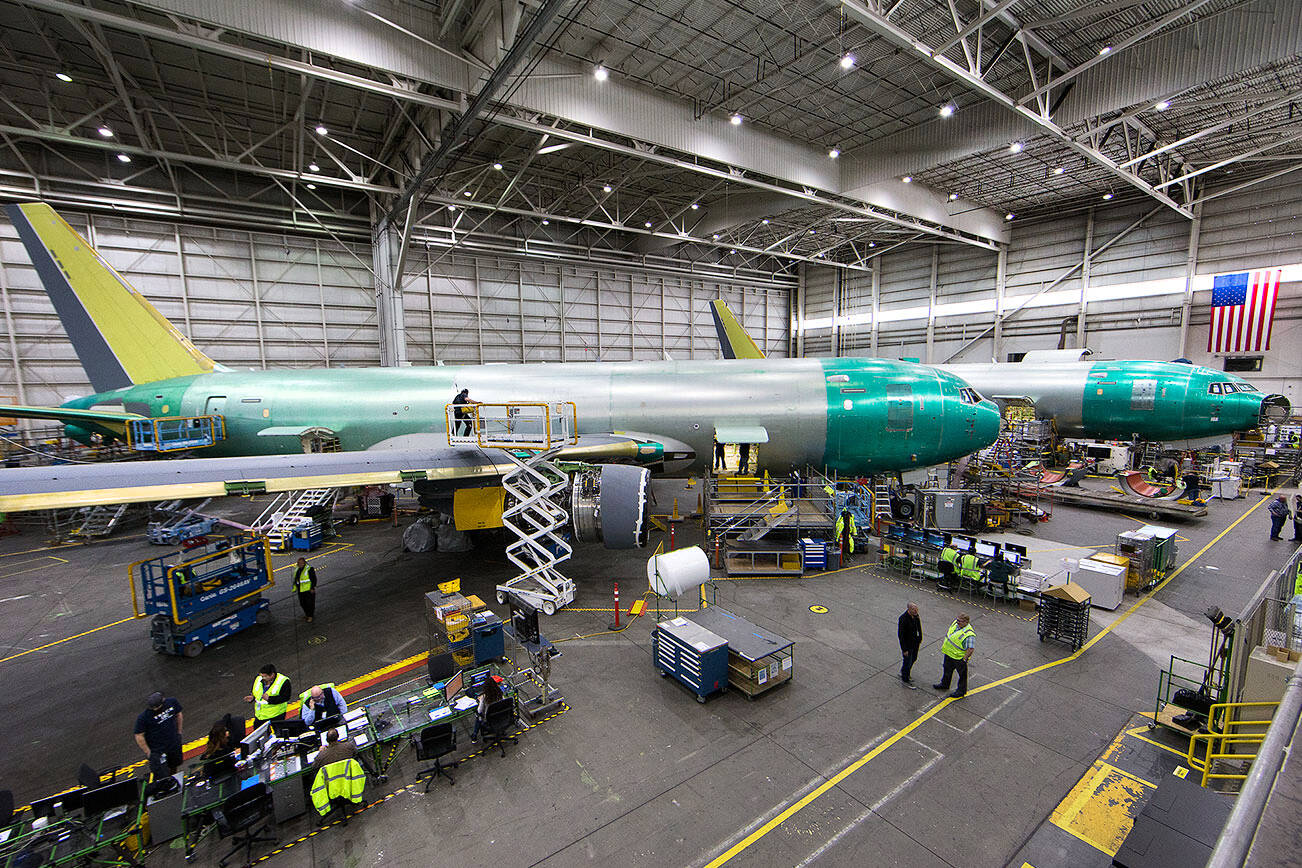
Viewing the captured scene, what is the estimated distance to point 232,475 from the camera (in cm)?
1001

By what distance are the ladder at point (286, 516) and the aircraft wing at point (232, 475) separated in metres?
7.24

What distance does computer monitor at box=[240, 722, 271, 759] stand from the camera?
7609 mm

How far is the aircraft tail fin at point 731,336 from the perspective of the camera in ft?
94.6

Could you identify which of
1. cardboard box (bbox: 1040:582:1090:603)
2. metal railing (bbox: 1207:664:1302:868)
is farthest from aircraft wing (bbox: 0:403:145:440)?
cardboard box (bbox: 1040:582:1090:603)

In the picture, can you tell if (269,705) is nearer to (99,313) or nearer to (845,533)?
(845,533)

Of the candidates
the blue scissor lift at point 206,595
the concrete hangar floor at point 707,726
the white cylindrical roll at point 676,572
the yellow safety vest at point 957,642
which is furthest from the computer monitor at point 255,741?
the yellow safety vest at point 957,642

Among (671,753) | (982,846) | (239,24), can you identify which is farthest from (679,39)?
(982,846)

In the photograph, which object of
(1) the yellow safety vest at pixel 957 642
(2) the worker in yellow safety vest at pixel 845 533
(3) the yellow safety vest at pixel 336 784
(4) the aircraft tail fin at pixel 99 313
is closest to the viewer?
(3) the yellow safety vest at pixel 336 784

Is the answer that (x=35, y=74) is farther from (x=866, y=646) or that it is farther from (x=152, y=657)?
(x=866, y=646)

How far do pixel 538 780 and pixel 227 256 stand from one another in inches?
1466

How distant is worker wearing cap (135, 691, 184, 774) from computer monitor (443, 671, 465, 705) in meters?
3.80

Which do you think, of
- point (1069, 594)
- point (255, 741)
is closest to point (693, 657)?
point (255, 741)

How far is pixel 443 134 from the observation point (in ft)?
71.6

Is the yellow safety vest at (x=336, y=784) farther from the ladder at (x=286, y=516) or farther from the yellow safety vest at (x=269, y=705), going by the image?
the ladder at (x=286, y=516)
